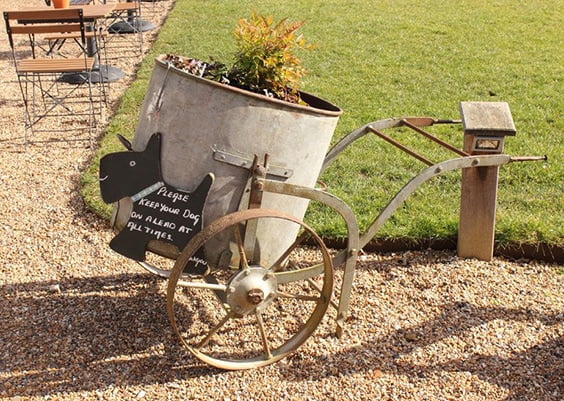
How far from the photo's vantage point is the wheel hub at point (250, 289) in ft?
9.34

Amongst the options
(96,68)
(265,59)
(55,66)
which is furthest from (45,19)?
(265,59)

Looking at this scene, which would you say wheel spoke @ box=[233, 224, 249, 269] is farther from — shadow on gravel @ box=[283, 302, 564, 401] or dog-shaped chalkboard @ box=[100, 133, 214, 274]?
shadow on gravel @ box=[283, 302, 564, 401]

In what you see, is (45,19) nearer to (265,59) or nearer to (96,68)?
(96,68)

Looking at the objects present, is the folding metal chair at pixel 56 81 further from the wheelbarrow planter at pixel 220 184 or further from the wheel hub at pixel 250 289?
the wheel hub at pixel 250 289

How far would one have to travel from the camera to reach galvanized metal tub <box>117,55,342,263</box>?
2633 mm

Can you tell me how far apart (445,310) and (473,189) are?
2.67ft

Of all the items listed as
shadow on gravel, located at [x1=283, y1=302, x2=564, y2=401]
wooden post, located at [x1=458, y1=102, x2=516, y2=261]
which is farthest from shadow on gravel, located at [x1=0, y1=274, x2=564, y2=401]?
wooden post, located at [x1=458, y1=102, x2=516, y2=261]

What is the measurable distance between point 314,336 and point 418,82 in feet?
16.4

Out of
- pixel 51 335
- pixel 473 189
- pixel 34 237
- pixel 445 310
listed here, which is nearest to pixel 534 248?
pixel 473 189

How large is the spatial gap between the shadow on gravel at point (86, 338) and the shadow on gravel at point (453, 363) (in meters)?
0.67

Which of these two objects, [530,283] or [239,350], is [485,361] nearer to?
[530,283]

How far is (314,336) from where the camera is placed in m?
3.39

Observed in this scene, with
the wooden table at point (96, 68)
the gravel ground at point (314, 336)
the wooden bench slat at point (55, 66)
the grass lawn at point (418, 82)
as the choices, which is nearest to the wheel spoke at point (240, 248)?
the gravel ground at point (314, 336)

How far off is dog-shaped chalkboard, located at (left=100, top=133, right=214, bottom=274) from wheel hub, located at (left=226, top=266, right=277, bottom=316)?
0.59 ft
